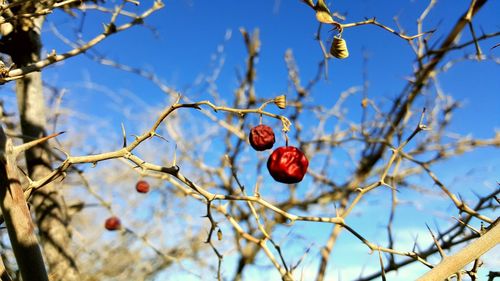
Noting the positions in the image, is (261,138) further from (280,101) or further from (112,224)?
(112,224)

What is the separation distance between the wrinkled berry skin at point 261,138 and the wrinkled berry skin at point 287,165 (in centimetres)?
6

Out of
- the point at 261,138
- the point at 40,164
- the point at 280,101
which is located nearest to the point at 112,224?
the point at 40,164

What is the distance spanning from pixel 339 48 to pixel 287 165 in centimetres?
38

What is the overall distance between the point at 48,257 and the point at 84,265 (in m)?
2.58

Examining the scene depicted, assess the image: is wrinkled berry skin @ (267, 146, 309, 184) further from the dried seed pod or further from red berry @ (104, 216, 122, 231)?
red berry @ (104, 216, 122, 231)

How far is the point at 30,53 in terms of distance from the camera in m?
2.22

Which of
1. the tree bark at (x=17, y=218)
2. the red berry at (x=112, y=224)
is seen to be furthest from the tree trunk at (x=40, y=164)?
the tree bark at (x=17, y=218)

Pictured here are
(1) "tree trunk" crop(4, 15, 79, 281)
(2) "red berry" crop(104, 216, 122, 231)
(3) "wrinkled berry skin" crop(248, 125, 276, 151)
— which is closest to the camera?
(3) "wrinkled berry skin" crop(248, 125, 276, 151)

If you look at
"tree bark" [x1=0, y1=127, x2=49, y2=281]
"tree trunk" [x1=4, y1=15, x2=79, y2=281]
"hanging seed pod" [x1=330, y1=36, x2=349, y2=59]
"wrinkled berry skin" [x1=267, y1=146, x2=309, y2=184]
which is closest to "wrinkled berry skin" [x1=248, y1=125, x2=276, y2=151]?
"wrinkled berry skin" [x1=267, y1=146, x2=309, y2=184]

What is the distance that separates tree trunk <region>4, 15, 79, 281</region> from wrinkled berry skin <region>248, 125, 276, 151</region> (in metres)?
1.07

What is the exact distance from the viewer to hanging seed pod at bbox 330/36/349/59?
124 cm

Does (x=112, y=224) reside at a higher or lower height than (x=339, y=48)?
higher

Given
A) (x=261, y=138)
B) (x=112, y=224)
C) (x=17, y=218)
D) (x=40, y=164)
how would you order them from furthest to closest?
(x=112, y=224), (x=40, y=164), (x=261, y=138), (x=17, y=218)

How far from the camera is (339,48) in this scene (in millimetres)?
1259
